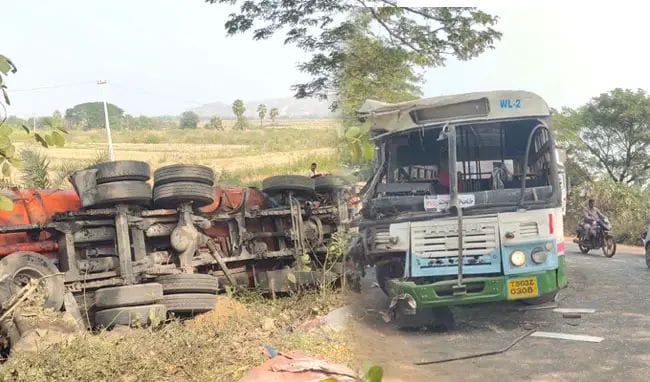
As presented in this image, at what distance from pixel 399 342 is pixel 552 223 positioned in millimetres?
887

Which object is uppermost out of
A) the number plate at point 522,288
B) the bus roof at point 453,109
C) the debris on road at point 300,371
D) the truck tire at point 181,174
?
the bus roof at point 453,109

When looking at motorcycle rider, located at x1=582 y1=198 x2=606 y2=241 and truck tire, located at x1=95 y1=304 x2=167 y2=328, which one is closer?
motorcycle rider, located at x1=582 y1=198 x2=606 y2=241

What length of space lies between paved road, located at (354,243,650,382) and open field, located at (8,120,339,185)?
29.1 inches

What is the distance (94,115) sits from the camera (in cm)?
2127

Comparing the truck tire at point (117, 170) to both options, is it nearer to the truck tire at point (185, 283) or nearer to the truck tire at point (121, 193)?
the truck tire at point (121, 193)

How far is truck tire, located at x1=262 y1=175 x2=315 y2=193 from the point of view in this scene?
5.62 metres

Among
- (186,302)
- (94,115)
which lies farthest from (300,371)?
(94,115)

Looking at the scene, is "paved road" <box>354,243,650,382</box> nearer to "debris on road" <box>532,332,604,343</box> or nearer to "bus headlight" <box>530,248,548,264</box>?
"debris on road" <box>532,332,604,343</box>

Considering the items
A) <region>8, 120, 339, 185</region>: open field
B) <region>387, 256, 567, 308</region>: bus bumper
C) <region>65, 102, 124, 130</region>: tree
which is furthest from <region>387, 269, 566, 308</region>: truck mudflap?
<region>65, 102, 124, 130</region>: tree

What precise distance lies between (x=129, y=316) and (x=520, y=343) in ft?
9.77

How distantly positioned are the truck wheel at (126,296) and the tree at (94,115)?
14.1 meters

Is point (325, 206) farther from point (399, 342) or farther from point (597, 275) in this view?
point (399, 342)

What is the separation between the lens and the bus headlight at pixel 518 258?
2.82m

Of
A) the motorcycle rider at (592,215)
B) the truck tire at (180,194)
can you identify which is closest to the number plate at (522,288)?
the motorcycle rider at (592,215)
